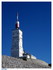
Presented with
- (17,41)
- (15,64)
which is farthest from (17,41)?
(15,64)

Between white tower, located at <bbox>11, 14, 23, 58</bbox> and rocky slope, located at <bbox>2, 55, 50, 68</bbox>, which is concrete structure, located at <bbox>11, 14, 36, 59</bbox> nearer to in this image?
white tower, located at <bbox>11, 14, 23, 58</bbox>

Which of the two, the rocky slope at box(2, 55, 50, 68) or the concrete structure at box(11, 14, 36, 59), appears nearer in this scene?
the rocky slope at box(2, 55, 50, 68)

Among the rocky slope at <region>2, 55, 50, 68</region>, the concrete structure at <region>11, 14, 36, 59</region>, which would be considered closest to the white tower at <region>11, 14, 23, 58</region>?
the concrete structure at <region>11, 14, 36, 59</region>

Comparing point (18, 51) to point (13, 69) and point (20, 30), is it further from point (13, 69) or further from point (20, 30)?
point (13, 69)

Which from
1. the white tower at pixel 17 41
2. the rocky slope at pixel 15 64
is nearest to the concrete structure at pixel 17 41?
the white tower at pixel 17 41

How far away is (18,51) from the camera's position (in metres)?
32.8

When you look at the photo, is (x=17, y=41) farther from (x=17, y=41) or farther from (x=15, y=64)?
(x=15, y=64)

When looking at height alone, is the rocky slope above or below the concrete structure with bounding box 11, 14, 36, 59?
below

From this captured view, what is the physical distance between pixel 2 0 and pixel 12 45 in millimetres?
29327

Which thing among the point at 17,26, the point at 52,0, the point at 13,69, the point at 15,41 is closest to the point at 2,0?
the point at 52,0

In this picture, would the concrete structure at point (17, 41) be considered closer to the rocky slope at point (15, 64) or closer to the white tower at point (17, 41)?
the white tower at point (17, 41)

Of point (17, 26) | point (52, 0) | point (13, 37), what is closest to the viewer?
point (52, 0)

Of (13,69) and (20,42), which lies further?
(20,42)

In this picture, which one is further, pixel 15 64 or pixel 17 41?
pixel 17 41
